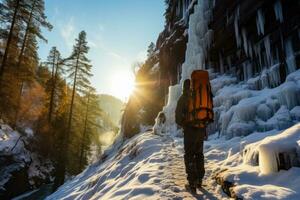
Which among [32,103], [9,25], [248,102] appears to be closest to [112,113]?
[32,103]

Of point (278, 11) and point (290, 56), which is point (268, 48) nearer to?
point (290, 56)

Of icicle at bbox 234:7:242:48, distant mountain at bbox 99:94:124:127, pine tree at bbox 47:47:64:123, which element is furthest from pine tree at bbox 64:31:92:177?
distant mountain at bbox 99:94:124:127

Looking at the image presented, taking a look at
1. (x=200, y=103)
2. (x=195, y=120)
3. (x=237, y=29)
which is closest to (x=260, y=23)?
(x=237, y=29)

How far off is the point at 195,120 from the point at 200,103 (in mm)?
377

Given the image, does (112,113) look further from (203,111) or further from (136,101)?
(203,111)

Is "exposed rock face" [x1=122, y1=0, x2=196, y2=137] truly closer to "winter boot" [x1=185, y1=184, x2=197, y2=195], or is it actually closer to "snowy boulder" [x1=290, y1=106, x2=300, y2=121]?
"snowy boulder" [x1=290, y1=106, x2=300, y2=121]

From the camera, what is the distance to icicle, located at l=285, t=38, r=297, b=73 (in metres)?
13.3

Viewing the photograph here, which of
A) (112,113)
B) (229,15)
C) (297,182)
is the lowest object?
(297,182)

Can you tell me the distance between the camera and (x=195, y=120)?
5.73 m

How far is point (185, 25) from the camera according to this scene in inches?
987

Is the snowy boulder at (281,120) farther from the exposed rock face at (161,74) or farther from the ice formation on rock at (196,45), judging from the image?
the exposed rock face at (161,74)

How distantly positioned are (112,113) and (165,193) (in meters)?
165

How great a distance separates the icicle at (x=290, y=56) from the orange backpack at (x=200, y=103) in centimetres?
941

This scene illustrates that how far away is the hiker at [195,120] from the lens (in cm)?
573
